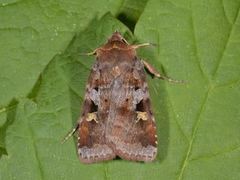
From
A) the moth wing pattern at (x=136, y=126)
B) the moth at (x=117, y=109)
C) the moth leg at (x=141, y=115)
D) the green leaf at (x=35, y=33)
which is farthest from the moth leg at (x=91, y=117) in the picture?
the green leaf at (x=35, y=33)

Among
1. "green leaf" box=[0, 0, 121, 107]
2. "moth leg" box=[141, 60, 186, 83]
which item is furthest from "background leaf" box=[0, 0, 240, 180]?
"green leaf" box=[0, 0, 121, 107]

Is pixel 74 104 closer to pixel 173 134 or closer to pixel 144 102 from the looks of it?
pixel 144 102

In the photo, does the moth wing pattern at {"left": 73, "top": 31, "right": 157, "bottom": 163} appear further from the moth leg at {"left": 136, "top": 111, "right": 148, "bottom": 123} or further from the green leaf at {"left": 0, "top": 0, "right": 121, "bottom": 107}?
the green leaf at {"left": 0, "top": 0, "right": 121, "bottom": 107}

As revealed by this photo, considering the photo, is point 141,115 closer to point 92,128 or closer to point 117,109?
point 117,109

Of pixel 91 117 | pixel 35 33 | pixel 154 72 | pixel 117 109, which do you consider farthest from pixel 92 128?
pixel 35 33

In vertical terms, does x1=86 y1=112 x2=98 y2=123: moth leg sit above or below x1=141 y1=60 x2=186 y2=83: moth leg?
below

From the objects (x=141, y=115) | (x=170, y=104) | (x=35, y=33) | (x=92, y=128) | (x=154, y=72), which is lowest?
(x=92, y=128)
